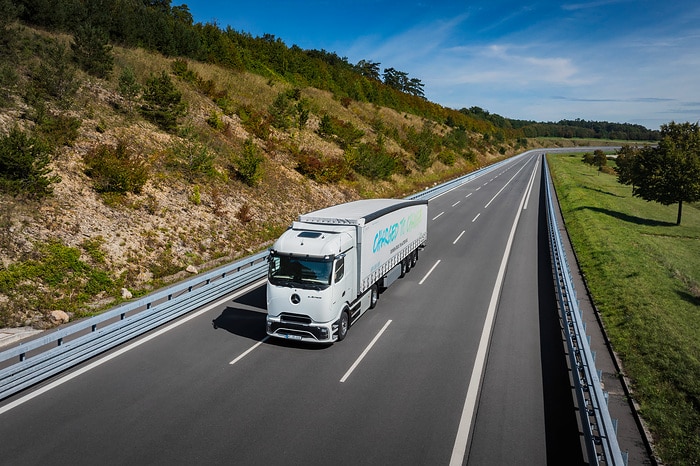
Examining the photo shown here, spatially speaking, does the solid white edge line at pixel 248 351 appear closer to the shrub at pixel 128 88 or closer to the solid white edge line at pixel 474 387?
the solid white edge line at pixel 474 387

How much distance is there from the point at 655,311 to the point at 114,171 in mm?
21744

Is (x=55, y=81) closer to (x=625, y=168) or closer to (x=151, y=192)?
(x=151, y=192)

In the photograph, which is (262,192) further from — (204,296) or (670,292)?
(670,292)

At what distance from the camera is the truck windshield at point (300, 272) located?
11.0 meters

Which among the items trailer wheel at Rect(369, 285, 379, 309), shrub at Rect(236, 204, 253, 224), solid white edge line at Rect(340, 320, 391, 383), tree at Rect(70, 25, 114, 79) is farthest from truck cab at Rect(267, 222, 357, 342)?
tree at Rect(70, 25, 114, 79)

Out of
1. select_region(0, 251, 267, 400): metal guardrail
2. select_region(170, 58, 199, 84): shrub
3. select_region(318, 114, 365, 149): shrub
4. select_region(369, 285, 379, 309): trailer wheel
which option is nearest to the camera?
select_region(0, 251, 267, 400): metal guardrail

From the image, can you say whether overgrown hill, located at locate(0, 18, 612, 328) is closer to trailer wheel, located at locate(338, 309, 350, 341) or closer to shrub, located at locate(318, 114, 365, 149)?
shrub, located at locate(318, 114, 365, 149)

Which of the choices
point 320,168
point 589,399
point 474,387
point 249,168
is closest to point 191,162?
point 249,168

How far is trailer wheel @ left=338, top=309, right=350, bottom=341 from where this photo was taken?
37.9ft

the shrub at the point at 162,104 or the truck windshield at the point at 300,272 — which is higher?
the shrub at the point at 162,104

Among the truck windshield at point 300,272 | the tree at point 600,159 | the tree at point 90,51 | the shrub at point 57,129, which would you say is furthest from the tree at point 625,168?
the tree at point 90,51

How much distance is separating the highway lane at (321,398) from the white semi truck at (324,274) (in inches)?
28.7

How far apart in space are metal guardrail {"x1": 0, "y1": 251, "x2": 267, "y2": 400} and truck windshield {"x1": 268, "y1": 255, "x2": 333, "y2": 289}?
3.95m

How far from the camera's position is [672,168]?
35281 mm
